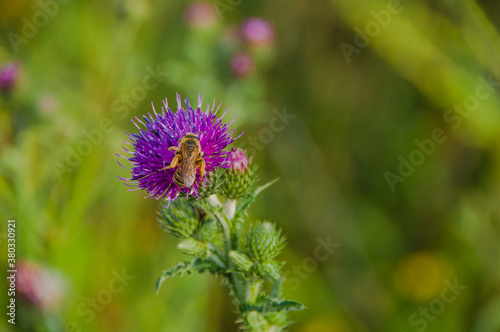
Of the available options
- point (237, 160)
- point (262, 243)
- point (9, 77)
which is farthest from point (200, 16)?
point (262, 243)

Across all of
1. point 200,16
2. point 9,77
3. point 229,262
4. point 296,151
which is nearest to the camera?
point 229,262

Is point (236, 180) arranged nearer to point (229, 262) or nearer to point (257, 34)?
point (229, 262)

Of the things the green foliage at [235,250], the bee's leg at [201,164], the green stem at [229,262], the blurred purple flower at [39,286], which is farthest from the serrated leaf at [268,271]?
the blurred purple flower at [39,286]

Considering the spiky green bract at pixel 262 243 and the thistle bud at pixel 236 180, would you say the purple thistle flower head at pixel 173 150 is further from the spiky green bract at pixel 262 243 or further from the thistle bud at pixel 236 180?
the spiky green bract at pixel 262 243

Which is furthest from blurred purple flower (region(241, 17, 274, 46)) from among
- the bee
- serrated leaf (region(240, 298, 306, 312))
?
serrated leaf (region(240, 298, 306, 312))

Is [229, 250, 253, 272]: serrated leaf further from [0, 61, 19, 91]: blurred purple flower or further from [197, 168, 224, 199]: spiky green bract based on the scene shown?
[0, 61, 19, 91]: blurred purple flower

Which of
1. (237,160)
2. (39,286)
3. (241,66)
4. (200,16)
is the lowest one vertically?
(237,160)
